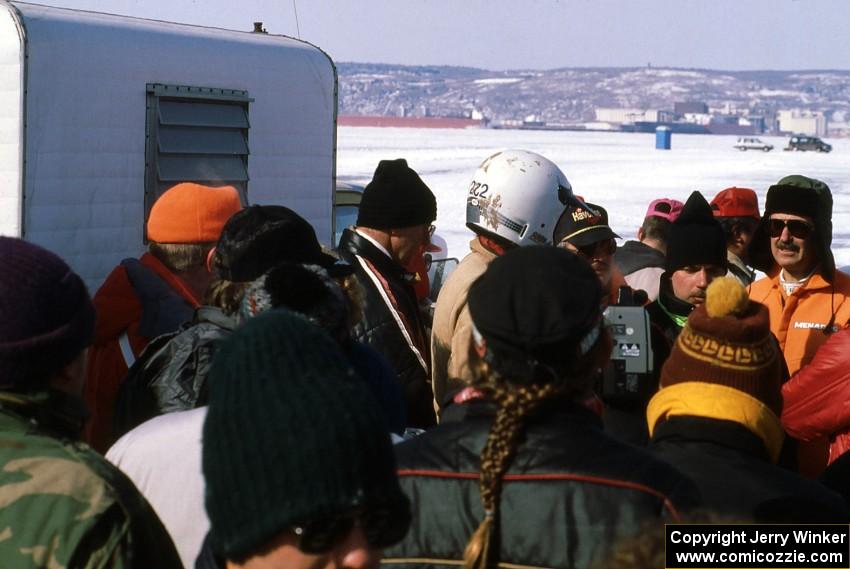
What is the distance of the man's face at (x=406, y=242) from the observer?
15.4ft

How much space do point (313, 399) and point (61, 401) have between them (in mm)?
757

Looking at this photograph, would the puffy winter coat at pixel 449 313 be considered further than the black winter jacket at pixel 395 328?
No

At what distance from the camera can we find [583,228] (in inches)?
199

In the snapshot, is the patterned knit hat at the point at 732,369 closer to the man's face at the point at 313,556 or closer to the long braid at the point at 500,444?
the long braid at the point at 500,444

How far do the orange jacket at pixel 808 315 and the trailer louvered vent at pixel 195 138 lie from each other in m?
3.24

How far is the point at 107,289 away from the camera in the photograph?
4.65m

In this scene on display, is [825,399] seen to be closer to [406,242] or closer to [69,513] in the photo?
[406,242]

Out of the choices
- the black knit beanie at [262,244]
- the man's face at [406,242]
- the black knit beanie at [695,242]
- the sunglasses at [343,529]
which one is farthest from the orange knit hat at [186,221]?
the sunglasses at [343,529]

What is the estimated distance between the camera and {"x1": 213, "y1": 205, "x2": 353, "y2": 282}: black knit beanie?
3559 mm

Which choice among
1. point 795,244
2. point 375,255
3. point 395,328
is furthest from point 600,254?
point 395,328

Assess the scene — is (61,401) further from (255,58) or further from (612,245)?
(255,58)

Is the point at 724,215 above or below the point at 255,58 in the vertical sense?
below

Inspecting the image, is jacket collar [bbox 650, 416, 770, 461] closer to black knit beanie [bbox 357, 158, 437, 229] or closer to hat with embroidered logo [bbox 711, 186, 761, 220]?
black knit beanie [bbox 357, 158, 437, 229]

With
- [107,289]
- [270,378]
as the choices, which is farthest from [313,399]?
[107,289]
